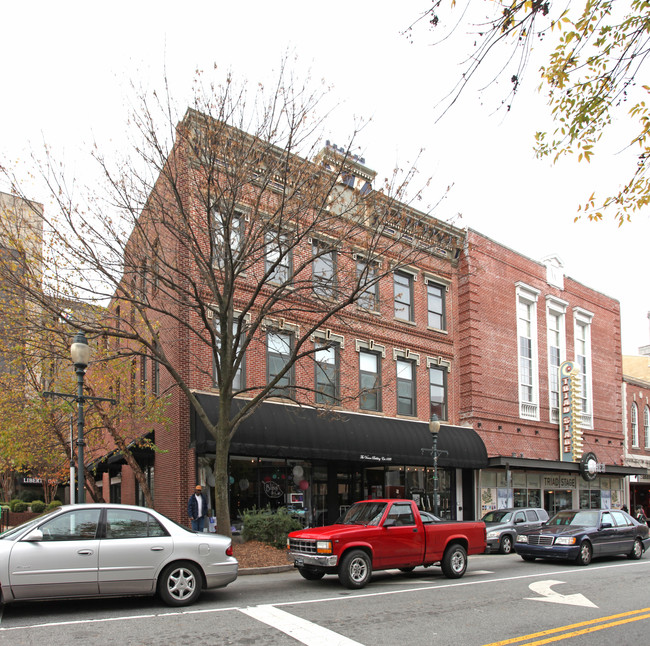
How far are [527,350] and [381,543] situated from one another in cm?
1912

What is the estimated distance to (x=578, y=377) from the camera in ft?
98.3

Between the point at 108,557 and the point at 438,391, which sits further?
the point at 438,391

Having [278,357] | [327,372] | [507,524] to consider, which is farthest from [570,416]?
[278,357]

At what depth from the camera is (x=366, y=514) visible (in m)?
12.9

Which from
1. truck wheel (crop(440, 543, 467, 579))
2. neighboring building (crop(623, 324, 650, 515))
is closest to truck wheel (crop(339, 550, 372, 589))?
truck wheel (crop(440, 543, 467, 579))

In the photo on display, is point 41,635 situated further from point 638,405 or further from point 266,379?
point 638,405

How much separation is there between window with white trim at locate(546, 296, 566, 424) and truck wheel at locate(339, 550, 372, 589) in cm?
2017

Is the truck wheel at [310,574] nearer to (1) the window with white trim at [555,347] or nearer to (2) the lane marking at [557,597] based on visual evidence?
(2) the lane marking at [557,597]

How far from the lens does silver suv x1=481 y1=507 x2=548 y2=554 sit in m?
19.2

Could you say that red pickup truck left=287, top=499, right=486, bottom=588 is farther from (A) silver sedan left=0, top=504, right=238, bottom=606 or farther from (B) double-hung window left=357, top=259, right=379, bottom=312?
(B) double-hung window left=357, top=259, right=379, bottom=312

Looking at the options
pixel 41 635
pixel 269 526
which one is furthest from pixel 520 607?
pixel 269 526

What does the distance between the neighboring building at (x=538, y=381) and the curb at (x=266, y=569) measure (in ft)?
42.3

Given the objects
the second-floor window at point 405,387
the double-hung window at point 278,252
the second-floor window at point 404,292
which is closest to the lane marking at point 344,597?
the double-hung window at point 278,252

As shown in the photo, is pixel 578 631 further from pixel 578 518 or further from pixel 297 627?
pixel 578 518
